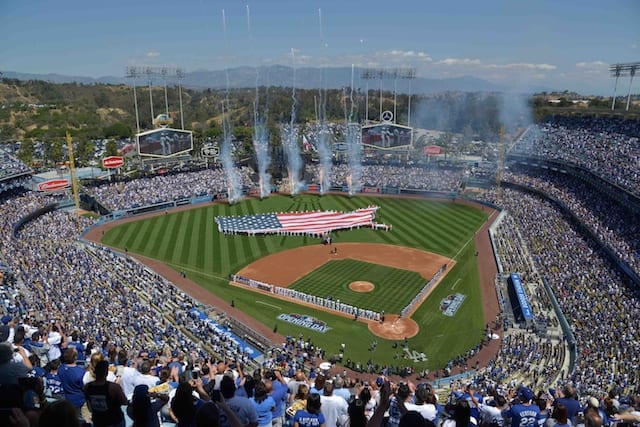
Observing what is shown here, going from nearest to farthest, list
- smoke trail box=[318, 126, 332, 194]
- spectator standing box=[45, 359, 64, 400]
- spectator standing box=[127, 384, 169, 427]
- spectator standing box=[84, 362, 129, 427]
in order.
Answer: spectator standing box=[127, 384, 169, 427] < spectator standing box=[84, 362, 129, 427] < spectator standing box=[45, 359, 64, 400] < smoke trail box=[318, 126, 332, 194]

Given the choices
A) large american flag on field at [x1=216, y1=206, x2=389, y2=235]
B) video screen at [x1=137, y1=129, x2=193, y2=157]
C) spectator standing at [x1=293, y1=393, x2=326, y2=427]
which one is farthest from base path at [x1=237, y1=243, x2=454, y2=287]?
spectator standing at [x1=293, y1=393, x2=326, y2=427]

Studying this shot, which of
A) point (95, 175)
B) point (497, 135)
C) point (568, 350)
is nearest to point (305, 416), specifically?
point (568, 350)

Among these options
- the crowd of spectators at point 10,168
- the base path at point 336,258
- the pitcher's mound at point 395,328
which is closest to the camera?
the pitcher's mound at point 395,328

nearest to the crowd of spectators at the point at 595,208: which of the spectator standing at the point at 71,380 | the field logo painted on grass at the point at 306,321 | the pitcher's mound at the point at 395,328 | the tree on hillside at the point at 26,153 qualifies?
the pitcher's mound at the point at 395,328

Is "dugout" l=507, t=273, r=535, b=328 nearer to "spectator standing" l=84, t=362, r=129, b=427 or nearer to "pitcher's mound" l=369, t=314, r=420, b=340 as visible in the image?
"pitcher's mound" l=369, t=314, r=420, b=340

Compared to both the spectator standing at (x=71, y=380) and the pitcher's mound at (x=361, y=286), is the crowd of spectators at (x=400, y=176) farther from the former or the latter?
the spectator standing at (x=71, y=380)

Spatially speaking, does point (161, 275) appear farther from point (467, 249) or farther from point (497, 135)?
point (497, 135)

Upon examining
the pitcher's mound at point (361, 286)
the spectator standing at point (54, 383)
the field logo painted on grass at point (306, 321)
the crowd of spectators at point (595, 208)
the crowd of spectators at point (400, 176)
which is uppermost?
the spectator standing at point (54, 383)

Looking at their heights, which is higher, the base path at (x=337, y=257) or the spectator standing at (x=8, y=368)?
the spectator standing at (x=8, y=368)
